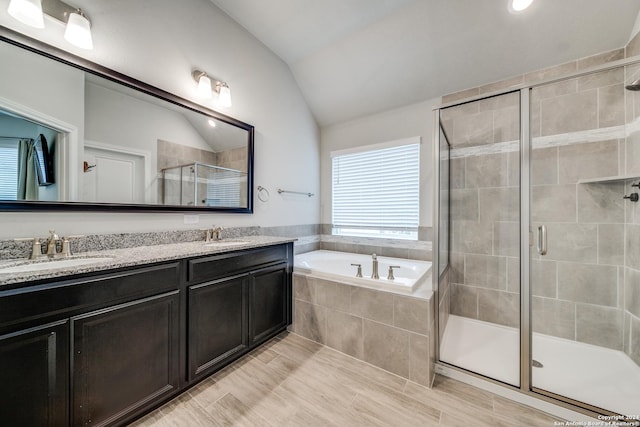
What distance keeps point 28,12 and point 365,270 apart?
9.95 feet

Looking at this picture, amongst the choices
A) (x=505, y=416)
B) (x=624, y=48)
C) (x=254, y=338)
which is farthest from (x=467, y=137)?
(x=254, y=338)

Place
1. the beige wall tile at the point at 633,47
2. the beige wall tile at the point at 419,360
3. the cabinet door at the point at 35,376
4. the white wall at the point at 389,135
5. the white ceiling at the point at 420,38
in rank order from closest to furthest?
the cabinet door at the point at 35,376 → the beige wall tile at the point at 419,360 → the beige wall tile at the point at 633,47 → the white ceiling at the point at 420,38 → the white wall at the point at 389,135

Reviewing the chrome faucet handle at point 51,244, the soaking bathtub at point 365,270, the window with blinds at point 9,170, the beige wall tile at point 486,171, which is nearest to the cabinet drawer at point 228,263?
the soaking bathtub at point 365,270

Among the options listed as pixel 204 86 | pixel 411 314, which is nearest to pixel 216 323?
pixel 411 314

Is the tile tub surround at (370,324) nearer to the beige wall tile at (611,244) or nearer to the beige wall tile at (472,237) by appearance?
the beige wall tile at (472,237)

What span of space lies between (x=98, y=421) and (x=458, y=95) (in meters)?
3.69

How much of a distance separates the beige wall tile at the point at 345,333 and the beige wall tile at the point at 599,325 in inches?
76.9

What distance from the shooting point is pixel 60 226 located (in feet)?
4.37

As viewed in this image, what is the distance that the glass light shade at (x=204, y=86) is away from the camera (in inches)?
77.2

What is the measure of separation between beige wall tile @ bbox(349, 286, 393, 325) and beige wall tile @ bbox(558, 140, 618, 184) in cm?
193

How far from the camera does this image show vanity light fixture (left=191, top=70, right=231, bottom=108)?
1968mm

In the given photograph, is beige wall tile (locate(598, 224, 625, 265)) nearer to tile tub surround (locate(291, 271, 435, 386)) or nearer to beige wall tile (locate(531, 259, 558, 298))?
beige wall tile (locate(531, 259, 558, 298))

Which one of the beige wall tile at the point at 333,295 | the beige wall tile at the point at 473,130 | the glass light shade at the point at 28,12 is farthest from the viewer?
the beige wall tile at the point at 473,130

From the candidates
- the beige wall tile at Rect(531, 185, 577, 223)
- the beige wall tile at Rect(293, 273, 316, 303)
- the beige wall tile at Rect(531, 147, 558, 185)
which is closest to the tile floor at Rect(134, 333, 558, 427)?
the beige wall tile at Rect(293, 273, 316, 303)
